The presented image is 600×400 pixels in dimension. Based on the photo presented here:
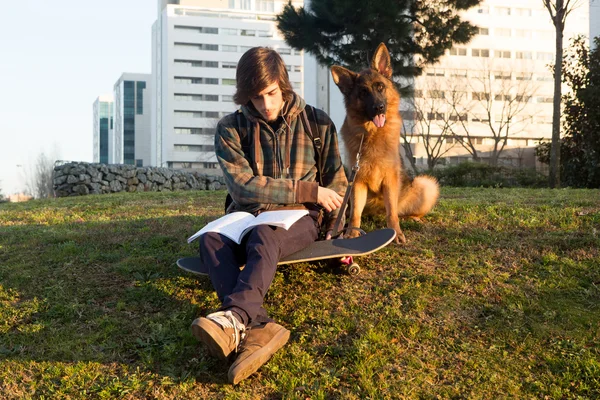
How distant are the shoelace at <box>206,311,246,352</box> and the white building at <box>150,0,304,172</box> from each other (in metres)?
68.0

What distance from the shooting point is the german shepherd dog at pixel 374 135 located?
4.82 metres

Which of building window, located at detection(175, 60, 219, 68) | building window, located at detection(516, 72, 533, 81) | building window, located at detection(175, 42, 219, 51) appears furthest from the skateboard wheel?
building window, located at detection(175, 42, 219, 51)

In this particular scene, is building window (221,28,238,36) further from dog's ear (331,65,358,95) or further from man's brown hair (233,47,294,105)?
man's brown hair (233,47,294,105)

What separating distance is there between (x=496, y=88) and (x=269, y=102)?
49.9 metres

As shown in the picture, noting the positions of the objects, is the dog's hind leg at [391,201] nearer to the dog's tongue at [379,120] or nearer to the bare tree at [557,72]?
the dog's tongue at [379,120]

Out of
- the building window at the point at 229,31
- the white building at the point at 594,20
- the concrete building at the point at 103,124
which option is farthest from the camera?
the concrete building at the point at 103,124

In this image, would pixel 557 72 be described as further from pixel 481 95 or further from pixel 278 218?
pixel 481 95

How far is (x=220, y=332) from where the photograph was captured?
2.77 metres

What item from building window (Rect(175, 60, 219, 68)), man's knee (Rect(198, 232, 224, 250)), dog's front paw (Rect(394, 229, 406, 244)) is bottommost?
dog's front paw (Rect(394, 229, 406, 244))

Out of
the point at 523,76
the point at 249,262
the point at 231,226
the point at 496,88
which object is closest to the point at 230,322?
the point at 249,262

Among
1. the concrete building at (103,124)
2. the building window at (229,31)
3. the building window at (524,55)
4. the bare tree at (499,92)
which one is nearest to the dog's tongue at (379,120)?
the bare tree at (499,92)

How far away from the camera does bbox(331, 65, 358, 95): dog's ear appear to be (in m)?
4.95

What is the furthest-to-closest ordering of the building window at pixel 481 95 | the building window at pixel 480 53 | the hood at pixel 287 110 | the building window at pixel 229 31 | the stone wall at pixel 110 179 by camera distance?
the building window at pixel 229 31 < the building window at pixel 480 53 < the building window at pixel 481 95 < the stone wall at pixel 110 179 < the hood at pixel 287 110

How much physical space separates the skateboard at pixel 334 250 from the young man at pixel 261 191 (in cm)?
7
